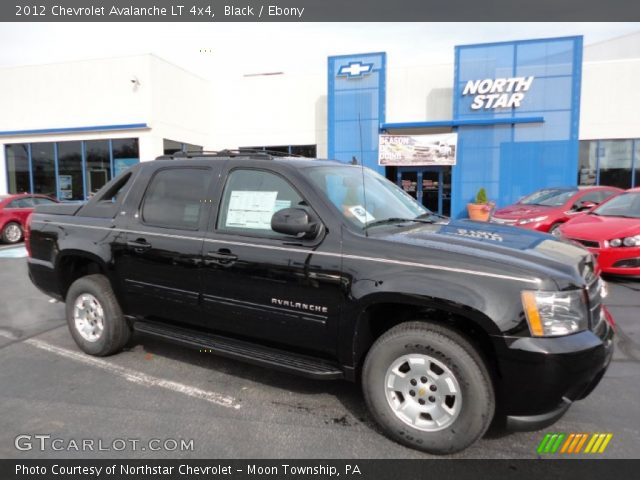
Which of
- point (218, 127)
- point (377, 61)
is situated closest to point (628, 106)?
point (377, 61)

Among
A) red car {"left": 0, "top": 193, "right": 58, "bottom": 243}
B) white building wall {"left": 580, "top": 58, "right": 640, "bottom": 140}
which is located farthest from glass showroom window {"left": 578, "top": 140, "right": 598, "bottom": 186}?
red car {"left": 0, "top": 193, "right": 58, "bottom": 243}

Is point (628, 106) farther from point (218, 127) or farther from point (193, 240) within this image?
point (193, 240)

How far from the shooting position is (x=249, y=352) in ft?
11.3

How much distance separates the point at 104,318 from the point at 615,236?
23.7 ft

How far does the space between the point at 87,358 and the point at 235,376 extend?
1.60 m

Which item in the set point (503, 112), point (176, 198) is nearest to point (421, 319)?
point (176, 198)

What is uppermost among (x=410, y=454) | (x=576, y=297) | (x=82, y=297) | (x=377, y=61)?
(x=377, y=61)

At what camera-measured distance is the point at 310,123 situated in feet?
68.0

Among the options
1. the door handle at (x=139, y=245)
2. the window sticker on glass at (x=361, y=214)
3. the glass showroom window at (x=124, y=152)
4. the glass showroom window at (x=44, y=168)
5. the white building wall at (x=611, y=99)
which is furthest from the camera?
the glass showroom window at (x=44, y=168)

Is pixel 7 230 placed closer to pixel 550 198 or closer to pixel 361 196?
pixel 361 196

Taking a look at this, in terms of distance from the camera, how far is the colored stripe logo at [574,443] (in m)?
2.92

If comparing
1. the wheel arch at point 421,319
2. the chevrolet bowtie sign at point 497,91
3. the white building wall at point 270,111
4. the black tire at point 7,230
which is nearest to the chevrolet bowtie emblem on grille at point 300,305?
the wheel arch at point 421,319

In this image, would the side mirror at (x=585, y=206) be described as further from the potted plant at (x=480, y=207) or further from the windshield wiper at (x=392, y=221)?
the windshield wiper at (x=392, y=221)

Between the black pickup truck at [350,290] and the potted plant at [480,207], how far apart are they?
1316 centimetres
